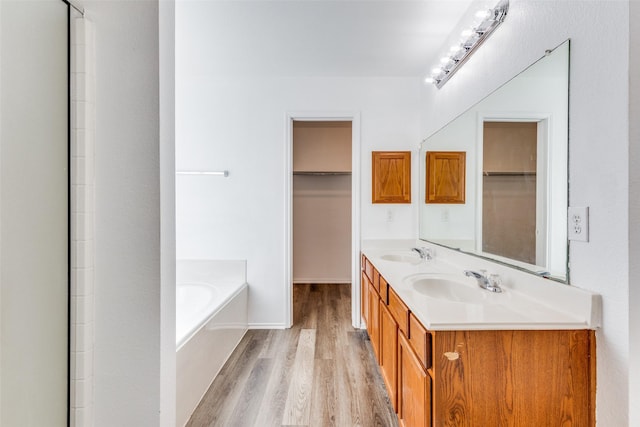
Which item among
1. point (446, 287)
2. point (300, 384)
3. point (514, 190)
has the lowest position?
point (300, 384)

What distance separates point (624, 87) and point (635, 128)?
0.12 metres

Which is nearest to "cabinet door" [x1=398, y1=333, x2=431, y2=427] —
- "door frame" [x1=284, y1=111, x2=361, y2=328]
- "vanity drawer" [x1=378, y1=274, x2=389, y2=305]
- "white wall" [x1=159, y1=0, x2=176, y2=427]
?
"vanity drawer" [x1=378, y1=274, x2=389, y2=305]

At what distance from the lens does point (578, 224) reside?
1.02 metres

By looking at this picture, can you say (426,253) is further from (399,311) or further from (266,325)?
(266,325)

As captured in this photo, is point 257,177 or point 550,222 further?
point 257,177

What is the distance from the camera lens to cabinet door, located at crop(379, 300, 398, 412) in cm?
144

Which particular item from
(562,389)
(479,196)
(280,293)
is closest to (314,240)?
(280,293)

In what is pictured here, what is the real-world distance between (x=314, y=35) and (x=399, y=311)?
1.91 meters

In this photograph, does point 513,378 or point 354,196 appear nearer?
point 513,378

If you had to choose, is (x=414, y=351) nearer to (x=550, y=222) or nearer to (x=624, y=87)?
(x=550, y=222)

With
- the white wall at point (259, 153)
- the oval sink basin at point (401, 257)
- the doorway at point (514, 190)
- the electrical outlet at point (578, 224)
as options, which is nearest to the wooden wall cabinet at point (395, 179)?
the white wall at point (259, 153)

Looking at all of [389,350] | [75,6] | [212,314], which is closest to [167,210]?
[75,6]

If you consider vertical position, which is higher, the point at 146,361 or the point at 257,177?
the point at 257,177

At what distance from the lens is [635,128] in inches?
33.4
